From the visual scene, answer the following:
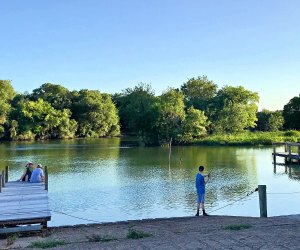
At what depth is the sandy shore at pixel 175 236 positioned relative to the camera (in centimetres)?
862

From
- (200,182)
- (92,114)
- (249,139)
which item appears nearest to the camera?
(200,182)

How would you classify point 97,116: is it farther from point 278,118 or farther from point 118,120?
point 278,118

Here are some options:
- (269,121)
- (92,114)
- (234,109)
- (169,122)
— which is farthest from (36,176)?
(92,114)

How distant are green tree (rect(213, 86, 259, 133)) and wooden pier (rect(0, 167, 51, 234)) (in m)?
56.1

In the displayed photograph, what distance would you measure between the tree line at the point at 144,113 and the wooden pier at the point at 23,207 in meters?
46.3

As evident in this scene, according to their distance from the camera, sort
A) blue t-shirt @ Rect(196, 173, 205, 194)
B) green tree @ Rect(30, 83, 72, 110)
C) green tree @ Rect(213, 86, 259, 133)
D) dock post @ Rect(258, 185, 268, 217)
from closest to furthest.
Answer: dock post @ Rect(258, 185, 268, 217), blue t-shirt @ Rect(196, 173, 205, 194), green tree @ Rect(213, 86, 259, 133), green tree @ Rect(30, 83, 72, 110)

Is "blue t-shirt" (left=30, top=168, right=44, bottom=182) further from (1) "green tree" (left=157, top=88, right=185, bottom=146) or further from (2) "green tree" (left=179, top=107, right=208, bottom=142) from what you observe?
(2) "green tree" (left=179, top=107, right=208, bottom=142)

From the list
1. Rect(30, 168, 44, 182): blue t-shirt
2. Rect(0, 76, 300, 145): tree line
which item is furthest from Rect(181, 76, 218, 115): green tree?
Rect(30, 168, 44, 182): blue t-shirt

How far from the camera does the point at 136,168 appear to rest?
1314 inches

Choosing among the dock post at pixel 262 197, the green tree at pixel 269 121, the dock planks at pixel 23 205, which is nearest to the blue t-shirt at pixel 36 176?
the dock planks at pixel 23 205

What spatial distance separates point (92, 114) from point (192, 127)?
37.6 m

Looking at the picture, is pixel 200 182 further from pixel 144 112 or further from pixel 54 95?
pixel 54 95

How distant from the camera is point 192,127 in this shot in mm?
62031

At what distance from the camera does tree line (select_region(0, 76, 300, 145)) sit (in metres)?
62.7
